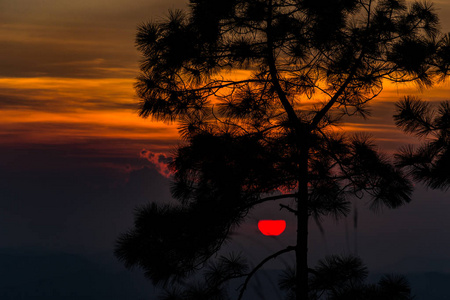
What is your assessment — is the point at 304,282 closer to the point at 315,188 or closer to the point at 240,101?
the point at 315,188

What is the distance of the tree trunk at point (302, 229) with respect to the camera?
6.54 m

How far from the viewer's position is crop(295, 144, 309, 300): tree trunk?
6539 mm

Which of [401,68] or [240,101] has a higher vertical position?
[401,68]

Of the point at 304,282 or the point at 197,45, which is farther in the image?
the point at 197,45

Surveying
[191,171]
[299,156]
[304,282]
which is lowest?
[304,282]

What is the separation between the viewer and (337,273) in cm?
701

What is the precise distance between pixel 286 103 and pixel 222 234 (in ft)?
6.14

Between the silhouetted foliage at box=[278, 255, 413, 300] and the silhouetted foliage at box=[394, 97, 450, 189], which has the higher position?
the silhouetted foliage at box=[394, 97, 450, 189]

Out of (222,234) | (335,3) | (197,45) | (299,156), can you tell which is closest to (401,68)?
(335,3)

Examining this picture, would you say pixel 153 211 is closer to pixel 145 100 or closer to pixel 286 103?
pixel 145 100

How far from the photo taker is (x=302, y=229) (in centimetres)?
661

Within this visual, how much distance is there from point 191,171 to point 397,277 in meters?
3.23

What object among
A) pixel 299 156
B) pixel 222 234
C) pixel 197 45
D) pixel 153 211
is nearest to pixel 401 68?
pixel 299 156

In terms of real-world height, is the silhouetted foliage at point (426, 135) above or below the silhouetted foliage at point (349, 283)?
above
